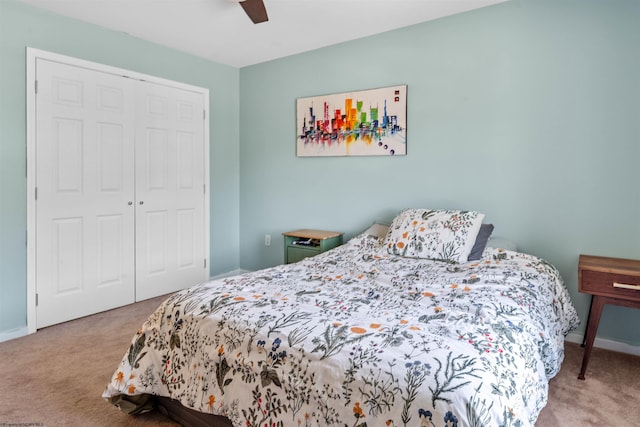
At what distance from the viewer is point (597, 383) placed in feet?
6.92

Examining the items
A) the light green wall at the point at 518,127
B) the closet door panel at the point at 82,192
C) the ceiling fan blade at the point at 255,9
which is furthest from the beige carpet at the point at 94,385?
the ceiling fan blade at the point at 255,9

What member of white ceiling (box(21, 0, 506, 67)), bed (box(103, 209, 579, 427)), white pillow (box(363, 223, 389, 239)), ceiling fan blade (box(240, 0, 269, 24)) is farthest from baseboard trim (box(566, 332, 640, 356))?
ceiling fan blade (box(240, 0, 269, 24))

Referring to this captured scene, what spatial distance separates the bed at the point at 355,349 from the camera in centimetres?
111

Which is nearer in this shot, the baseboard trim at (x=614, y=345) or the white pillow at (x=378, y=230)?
the baseboard trim at (x=614, y=345)

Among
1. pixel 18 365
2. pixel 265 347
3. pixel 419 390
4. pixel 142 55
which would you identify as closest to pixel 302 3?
pixel 142 55

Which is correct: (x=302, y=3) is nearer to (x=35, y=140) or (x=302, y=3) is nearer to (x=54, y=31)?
(x=54, y=31)

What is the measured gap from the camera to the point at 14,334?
9.06ft

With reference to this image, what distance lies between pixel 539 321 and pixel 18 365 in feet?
9.35

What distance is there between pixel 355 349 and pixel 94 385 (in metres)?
1.66

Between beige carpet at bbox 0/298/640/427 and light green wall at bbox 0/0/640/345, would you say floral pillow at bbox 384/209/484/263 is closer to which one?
→ light green wall at bbox 0/0/640/345

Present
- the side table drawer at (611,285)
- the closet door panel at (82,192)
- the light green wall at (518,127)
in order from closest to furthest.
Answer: the side table drawer at (611,285)
the light green wall at (518,127)
the closet door panel at (82,192)

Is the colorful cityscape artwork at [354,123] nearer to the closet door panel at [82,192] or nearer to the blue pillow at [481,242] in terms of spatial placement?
the blue pillow at [481,242]

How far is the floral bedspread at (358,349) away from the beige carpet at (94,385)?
0.22 meters

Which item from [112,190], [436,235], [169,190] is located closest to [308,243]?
[436,235]
